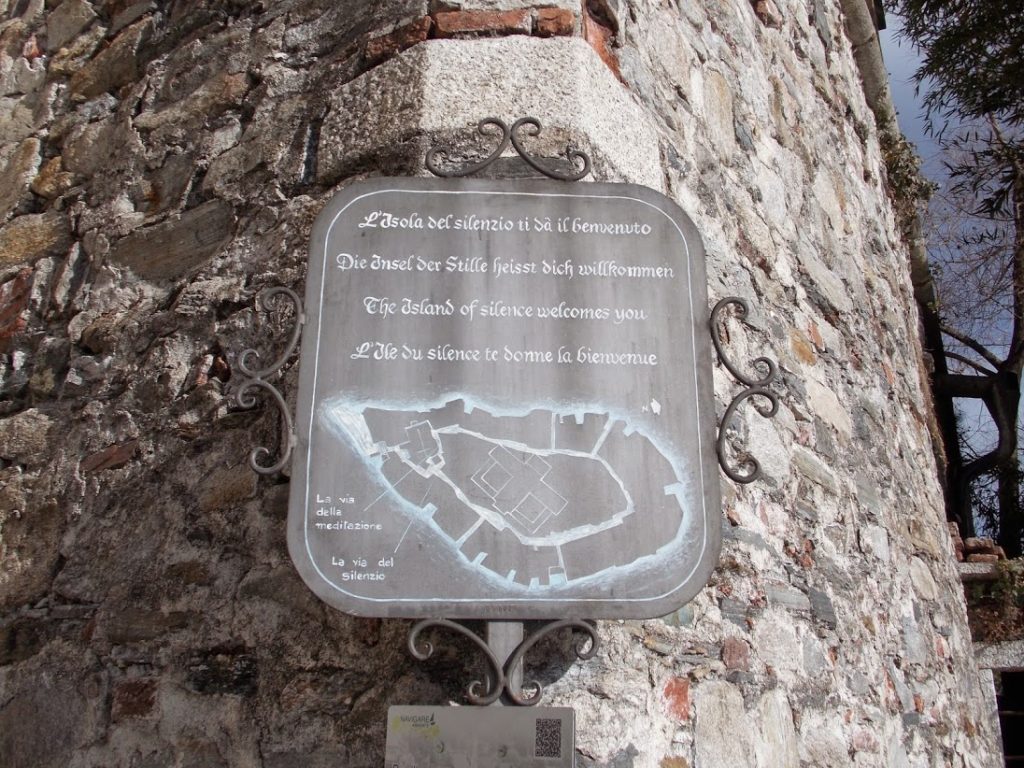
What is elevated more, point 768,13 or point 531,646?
point 768,13

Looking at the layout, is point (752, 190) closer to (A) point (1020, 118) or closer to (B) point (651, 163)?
(B) point (651, 163)

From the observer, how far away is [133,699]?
Answer: 6.75 ft

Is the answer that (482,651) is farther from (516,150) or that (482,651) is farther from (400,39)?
(400,39)

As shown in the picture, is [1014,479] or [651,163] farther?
[1014,479]

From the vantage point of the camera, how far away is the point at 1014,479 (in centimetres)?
729

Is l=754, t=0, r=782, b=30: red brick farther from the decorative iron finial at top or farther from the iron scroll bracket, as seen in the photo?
the iron scroll bracket

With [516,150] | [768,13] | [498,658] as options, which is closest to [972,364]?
[768,13]

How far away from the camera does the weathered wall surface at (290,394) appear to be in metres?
1.97

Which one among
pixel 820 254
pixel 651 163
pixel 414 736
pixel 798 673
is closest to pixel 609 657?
pixel 414 736

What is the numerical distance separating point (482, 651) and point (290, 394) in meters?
0.74

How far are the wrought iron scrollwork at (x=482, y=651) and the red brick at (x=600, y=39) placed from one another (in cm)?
143

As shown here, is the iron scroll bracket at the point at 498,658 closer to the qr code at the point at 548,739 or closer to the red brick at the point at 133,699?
the qr code at the point at 548,739

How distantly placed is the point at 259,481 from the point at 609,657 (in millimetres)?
808

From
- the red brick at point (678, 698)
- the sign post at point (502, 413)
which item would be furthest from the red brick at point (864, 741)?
the sign post at point (502, 413)
